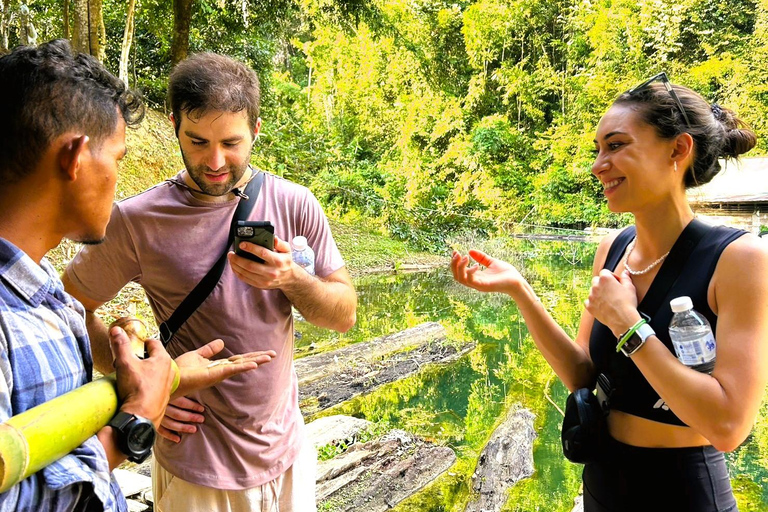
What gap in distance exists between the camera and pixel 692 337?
3.23 ft

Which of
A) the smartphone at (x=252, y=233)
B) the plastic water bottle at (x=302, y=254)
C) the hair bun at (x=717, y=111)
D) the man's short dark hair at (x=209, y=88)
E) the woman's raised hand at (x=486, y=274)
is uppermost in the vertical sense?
the man's short dark hair at (x=209, y=88)

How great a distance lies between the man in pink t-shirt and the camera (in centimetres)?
116

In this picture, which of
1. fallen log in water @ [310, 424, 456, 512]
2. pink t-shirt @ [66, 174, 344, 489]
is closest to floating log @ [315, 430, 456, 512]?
fallen log in water @ [310, 424, 456, 512]

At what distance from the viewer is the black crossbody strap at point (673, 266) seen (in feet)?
3.49

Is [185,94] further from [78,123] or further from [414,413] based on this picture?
[414,413]

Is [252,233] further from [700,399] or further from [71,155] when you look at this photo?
[700,399]

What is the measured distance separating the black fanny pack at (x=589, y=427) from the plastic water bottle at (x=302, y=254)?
0.62 m

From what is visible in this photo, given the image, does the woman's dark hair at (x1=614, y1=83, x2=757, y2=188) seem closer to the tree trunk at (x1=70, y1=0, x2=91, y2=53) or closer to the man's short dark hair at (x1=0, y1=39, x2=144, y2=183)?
the man's short dark hair at (x1=0, y1=39, x2=144, y2=183)

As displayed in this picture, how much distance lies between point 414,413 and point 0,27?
5.97 metres

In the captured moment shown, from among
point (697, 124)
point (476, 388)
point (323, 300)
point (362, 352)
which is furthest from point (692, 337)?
point (476, 388)

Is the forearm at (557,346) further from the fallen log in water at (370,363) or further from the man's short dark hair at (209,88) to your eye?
the fallen log in water at (370,363)

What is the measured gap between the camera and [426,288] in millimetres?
8156

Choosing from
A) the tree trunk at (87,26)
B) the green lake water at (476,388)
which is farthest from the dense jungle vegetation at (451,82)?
the tree trunk at (87,26)

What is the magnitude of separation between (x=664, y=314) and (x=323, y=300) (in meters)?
0.66
